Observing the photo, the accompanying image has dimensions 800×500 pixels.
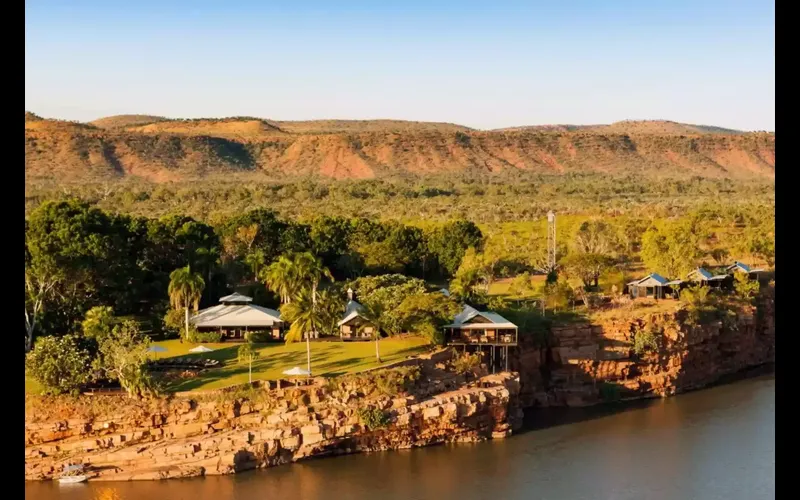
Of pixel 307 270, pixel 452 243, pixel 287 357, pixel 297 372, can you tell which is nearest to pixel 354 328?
pixel 307 270

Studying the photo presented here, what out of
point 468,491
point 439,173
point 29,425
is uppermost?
point 439,173

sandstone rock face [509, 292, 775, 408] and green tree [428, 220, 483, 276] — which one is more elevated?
green tree [428, 220, 483, 276]

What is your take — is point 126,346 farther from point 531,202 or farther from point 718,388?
point 531,202

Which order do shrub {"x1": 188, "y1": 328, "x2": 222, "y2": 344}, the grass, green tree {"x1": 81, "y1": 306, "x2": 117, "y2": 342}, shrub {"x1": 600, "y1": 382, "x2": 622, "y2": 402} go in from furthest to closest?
1. shrub {"x1": 600, "y1": 382, "x2": 622, "y2": 402}
2. shrub {"x1": 188, "y1": 328, "x2": 222, "y2": 344}
3. green tree {"x1": 81, "y1": 306, "x2": 117, "y2": 342}
4. the grass

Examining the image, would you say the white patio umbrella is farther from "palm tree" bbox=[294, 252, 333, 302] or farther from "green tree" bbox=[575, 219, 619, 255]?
"green tree" bbox=[575, 219, 619, 255]

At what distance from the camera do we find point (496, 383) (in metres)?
30.4

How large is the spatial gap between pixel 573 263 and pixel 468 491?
22704mm

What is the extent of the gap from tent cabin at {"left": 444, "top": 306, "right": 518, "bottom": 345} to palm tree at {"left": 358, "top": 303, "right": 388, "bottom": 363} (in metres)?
2.52

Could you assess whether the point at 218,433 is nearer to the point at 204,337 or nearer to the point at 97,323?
the point at 204,337

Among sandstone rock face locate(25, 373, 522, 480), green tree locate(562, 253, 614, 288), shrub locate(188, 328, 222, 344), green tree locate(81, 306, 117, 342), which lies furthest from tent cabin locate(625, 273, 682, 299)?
green tree locate(81, 306, 117, 342)

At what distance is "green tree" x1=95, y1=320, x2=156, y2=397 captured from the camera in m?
26.8

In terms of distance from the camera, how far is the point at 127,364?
27.1 m

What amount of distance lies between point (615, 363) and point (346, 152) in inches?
4431
